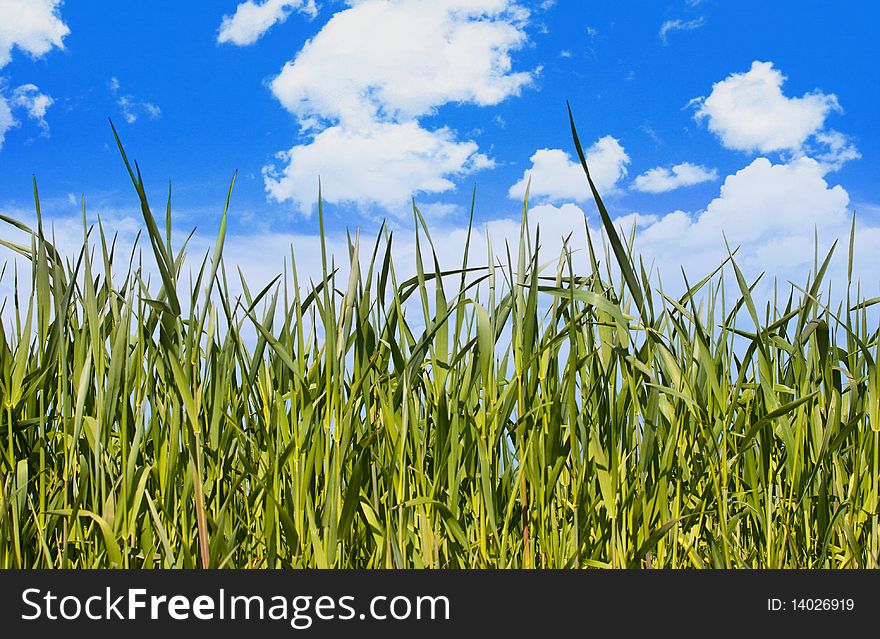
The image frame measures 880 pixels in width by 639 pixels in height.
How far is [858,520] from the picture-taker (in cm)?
155

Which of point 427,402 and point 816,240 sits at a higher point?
point 816,240

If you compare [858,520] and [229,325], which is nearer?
[229,325]

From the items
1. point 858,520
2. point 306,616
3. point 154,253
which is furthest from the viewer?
point 858,520

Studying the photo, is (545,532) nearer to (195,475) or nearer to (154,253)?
(195,475)

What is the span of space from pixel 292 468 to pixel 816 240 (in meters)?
1.18

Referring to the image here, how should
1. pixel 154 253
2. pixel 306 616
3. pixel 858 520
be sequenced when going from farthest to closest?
pixel 858 520, pixel 306 616, pixel 154 253

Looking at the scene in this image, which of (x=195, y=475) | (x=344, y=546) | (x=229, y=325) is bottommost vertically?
(x=344, y=546)

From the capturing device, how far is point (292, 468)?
131 cm

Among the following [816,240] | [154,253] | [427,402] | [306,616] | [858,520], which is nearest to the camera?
[154,253]

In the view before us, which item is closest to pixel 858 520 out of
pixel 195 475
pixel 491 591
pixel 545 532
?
pixel 545 532

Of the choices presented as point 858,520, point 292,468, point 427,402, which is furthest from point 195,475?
point 858,520

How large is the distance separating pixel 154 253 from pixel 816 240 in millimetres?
1324

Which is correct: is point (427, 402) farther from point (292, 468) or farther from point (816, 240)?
point (816, 240)

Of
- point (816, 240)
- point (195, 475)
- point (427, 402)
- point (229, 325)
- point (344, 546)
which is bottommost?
point (344, 546)
